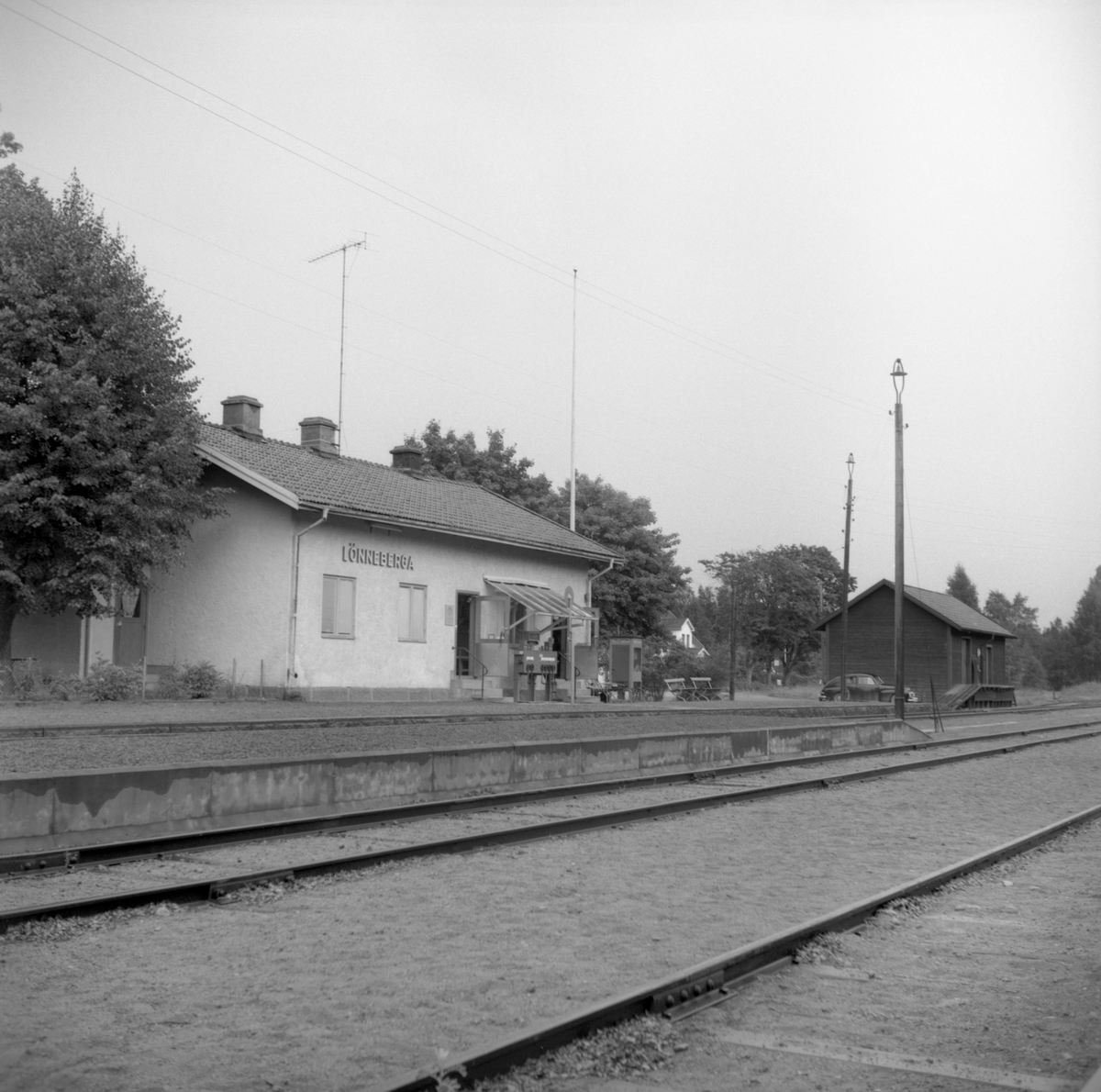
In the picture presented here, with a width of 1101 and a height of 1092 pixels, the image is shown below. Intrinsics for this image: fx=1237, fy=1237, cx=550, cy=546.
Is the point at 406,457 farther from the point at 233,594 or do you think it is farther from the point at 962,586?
the point at 962,586

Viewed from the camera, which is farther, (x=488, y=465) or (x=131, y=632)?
(x=488, y=465)

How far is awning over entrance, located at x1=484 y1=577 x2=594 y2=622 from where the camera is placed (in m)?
32.3

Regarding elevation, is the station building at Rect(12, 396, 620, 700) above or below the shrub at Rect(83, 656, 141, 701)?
above

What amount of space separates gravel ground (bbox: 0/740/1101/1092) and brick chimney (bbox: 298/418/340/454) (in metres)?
25.6

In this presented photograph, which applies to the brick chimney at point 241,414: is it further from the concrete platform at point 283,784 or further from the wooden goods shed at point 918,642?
Answer: the wooden goods shed at point 918,642

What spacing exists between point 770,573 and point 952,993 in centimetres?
8841

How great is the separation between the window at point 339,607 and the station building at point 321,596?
0.10 ft

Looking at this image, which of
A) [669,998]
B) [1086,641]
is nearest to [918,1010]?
[669,998]

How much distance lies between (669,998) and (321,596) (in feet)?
75.5

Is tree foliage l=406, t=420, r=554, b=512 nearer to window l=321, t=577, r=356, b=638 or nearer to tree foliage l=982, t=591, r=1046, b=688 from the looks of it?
window l=321, t=577, r=356, b=638

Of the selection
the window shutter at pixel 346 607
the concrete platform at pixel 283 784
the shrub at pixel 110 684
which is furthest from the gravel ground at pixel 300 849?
the window shutter at pixel 346 607

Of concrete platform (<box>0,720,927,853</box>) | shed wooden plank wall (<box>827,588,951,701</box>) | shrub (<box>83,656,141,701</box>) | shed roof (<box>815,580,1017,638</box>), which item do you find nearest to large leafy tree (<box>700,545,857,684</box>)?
shed roof (<box>815,580,1017,638</box>)

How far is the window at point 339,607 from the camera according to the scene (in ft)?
90.6

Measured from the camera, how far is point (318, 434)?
115ft
